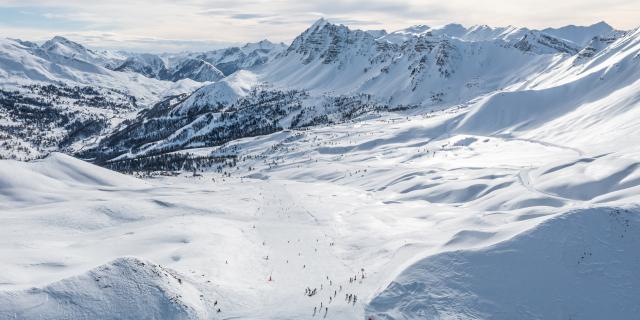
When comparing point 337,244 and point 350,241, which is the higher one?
point 350,241

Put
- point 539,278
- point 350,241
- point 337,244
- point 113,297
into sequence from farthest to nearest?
point 350,241, point 337,244, point 539,278, point 113,297

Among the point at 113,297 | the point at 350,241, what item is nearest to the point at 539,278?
the point at 350,241

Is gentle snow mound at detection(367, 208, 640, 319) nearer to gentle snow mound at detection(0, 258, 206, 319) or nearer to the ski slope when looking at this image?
the ski slope

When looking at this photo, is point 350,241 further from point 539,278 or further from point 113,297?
point 113,297

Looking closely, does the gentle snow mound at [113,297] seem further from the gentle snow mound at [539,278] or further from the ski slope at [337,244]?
the gentle snow mound at [539,278]

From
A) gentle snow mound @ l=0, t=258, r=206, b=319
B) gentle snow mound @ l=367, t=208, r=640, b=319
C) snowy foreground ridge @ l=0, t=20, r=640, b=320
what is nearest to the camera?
gentle snow mound @ l=0, t=258, r=206, b=319

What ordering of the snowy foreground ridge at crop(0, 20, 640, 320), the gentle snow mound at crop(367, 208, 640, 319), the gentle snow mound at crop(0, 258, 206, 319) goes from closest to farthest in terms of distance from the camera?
the gentle snow mound at crop(0, 258, 206, 319), the gentle snow mound at crop(367, 208, 640, 319), the snowy foreground ridge at crop(0, 20, 640, 320)

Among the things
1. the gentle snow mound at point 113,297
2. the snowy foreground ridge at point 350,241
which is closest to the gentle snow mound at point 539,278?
the snowy foreground ridge at point 350,241

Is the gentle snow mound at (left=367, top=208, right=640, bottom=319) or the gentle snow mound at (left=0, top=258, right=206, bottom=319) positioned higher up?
the gentle snow mound at (left=367, top=208, right=640, bottom=319)

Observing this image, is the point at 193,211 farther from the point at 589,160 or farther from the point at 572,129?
the point at 572,129

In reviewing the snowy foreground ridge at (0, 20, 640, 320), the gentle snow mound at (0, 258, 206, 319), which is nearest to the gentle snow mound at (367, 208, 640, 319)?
the snowy foreground ridge at (0, 20, 640, 320)

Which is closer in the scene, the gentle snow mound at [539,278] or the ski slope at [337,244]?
the gentle snow mound at [539,278]

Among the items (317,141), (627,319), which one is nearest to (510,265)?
(627,319)
